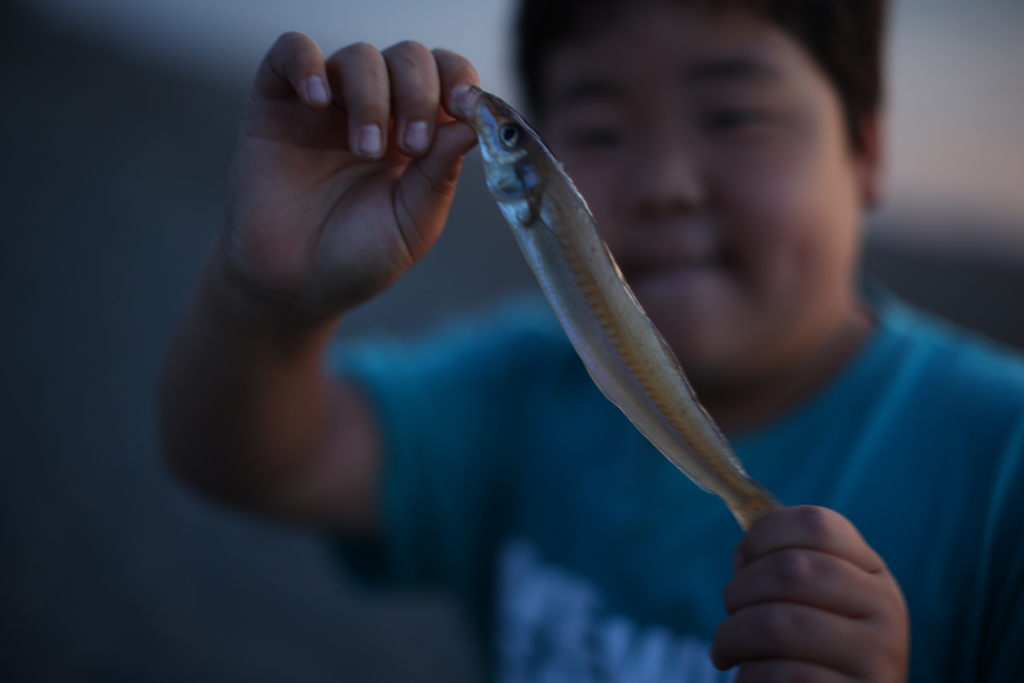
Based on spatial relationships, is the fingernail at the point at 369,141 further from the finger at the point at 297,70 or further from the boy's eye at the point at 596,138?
the boy's eye at the point at 596,138

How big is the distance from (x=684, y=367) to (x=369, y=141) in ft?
3.27

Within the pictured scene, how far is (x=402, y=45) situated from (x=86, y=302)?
14.1 ft

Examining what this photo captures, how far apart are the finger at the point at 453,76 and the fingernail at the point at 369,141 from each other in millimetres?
140

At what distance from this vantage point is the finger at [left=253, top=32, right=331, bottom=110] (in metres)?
0.95

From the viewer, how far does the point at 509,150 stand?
38.3 inches

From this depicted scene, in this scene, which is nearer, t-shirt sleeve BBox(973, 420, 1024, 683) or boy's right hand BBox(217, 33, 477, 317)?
boy's right hand BBox(217, 33, 477, 317)

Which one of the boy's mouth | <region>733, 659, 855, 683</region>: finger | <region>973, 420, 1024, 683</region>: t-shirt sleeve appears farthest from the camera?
the boy's mouth

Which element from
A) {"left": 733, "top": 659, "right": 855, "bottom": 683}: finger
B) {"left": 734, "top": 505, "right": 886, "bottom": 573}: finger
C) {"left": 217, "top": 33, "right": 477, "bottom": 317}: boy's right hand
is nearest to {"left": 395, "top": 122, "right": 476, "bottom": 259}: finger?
{"left": 217, "top": 33, "right": 477, "bottom": 317}: boy's right hand

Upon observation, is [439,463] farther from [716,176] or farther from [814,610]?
[814,610]

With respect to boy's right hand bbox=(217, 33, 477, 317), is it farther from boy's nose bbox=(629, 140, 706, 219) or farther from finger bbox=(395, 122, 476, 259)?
boy's nose bbox=(629, 140, 706, 219)

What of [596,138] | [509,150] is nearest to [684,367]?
[596,138]

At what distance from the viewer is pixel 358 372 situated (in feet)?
6.51

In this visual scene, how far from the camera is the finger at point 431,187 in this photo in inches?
38.8

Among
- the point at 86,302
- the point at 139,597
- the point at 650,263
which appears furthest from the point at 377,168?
the point at 86,302
